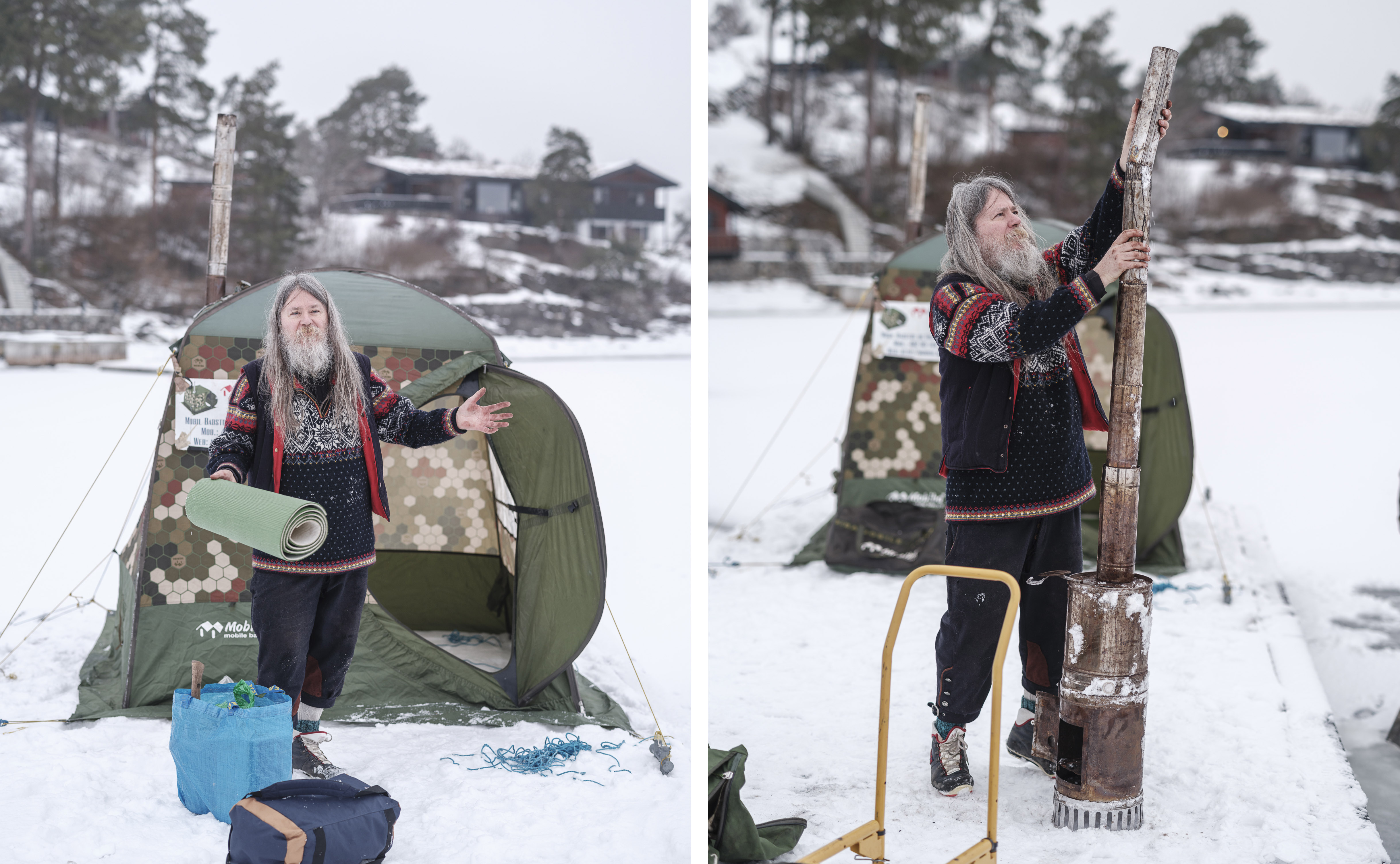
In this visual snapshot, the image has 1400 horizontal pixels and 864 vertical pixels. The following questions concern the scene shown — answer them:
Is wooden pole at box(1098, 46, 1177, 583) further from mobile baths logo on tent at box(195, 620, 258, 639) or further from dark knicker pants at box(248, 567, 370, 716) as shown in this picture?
mobile baths logo on tent at box(195, 620, 258, 639)

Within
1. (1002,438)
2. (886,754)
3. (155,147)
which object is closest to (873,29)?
(155,147)

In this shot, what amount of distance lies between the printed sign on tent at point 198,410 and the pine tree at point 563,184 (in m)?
19.4

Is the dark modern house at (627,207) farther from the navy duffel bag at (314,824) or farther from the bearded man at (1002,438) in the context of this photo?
the navy duffel bag at (314,824)

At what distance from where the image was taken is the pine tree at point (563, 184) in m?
22.7

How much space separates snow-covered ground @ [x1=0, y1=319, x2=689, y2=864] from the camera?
9.08ft

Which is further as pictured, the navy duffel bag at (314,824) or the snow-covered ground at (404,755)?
the snow-covered ground at (404,755)

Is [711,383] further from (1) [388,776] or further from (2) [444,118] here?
(2) [444,118]

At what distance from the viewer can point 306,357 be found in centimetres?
287

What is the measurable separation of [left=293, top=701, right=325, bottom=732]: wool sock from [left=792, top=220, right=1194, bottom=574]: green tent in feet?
9.35

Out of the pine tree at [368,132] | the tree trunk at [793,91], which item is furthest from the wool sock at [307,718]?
the tree trunk at [793,91]

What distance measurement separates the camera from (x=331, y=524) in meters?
2.90

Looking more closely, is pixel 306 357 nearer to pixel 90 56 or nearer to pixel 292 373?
pixel 292 373

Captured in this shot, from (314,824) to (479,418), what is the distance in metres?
1.08

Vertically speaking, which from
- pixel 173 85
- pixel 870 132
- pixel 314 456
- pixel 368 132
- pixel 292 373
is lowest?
pixel 314 456
